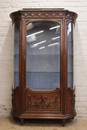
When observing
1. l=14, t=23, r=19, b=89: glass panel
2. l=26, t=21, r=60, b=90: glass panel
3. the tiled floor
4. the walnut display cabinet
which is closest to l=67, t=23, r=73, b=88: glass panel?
the walnut display cabinet

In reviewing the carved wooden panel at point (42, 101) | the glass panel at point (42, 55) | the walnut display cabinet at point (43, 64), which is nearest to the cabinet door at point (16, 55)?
the walnut display cabinet at point (43, 64)

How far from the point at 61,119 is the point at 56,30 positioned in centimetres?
130

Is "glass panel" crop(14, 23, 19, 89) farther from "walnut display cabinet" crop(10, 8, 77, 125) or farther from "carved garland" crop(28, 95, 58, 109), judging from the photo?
"carved garland" crop(28, 95, 58, 109)

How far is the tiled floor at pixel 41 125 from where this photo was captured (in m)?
2.98

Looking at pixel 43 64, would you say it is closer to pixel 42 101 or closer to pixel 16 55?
pixel 16 55

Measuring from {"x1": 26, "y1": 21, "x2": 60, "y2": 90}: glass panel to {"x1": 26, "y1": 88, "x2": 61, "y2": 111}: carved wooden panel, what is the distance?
0.40ft

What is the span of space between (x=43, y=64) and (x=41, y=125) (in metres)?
0.90

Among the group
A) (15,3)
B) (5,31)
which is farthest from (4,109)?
(15,3)

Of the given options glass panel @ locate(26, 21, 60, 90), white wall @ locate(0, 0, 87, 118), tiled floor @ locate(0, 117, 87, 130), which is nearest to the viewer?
tiled floor @ locate(0, 117, 87, 130)

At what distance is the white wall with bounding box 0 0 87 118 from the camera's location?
11.5 feet

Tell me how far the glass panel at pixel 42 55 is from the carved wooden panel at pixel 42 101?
0.40 ft

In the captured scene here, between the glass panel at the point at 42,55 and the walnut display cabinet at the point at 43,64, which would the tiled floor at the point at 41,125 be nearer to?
the walnut display cabinet at the point at 43,64

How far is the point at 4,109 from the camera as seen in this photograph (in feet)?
11.6

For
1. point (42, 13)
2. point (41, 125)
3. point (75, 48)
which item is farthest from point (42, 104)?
point (42, 13)
